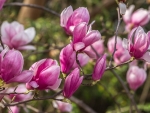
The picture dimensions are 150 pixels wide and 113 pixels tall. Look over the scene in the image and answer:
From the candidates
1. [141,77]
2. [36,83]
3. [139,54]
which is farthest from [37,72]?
[141,77]

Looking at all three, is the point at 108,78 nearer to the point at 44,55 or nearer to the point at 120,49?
the point at 44,55

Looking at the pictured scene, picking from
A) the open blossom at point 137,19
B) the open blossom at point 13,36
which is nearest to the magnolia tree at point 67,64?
the open blossom at point 13,36

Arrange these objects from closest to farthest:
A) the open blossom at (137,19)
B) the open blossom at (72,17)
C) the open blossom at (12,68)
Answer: the open blossom at (12,68)
the open blossom at (72,17)
the open blossom at (137,19)

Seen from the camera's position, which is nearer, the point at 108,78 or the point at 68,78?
the point at 68,78

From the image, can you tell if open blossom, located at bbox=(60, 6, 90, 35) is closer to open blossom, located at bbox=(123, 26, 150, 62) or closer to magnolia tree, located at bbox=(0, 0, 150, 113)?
magnolia tree, located at bbox=(0, 0, 150, 113)

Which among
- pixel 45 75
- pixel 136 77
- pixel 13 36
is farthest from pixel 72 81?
pixel 136 77

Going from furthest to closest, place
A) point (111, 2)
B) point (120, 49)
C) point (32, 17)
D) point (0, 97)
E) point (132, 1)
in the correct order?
point (132, 1) < point (111, 2) < point (32, 17) < point (120, 49) < point (0, 97)

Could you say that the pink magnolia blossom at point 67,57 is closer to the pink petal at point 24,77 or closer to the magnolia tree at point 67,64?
the magnolia tree at point 67,64

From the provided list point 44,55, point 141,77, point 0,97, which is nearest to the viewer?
point 0,97
